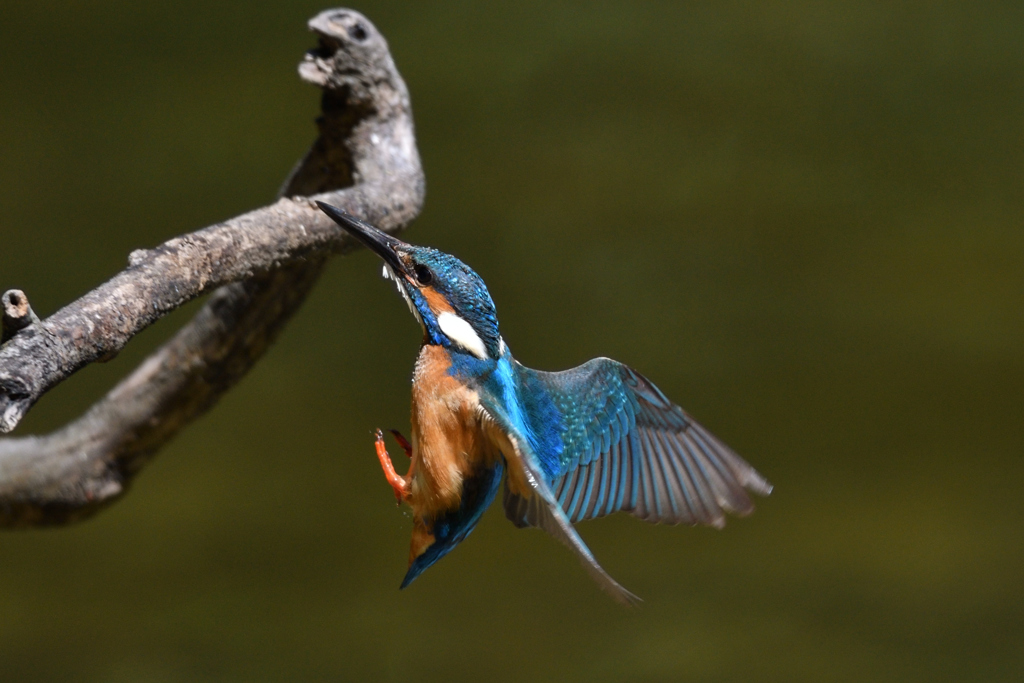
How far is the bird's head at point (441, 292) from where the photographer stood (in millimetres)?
1103

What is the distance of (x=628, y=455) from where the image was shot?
129 centimetres

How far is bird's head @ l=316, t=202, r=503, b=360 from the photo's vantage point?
3.62 feet

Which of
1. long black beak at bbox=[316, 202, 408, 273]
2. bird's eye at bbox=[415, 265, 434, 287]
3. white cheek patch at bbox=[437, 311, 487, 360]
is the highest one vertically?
long black beak at bbox=[316, 202, 408, 273]

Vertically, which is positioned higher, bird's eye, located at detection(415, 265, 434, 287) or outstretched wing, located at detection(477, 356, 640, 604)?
bird's eye, located at detection(415, 265, 434, 287)

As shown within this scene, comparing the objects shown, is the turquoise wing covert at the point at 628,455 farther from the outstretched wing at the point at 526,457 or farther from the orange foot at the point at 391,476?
the orange foot at the point at 391,476

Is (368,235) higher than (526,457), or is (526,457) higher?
(368,235)

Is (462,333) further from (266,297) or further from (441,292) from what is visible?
(266,297)

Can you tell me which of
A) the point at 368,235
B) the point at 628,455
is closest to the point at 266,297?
the point at 368,235

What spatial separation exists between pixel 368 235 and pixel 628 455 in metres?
0.45

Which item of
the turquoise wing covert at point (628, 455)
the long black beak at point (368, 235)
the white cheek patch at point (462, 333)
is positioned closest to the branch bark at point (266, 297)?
the long black beak at point (368, 235)

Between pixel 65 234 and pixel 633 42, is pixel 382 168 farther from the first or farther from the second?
pixel 65 234

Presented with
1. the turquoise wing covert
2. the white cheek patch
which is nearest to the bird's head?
the white cheek patch

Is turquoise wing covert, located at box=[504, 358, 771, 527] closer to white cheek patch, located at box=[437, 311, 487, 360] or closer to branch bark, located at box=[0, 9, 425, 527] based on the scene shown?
white cheek patch, located at box=[437, 311, 487, 360]

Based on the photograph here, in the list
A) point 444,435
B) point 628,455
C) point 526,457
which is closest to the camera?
point 526,457
